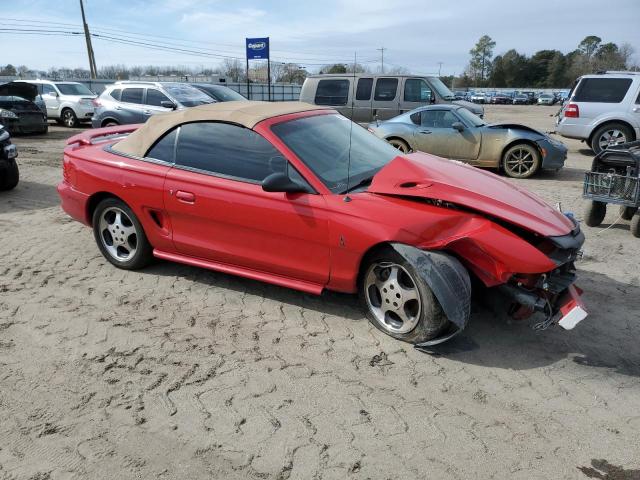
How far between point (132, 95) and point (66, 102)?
6986 mm

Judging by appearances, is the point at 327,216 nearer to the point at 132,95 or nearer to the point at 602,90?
the point at 602,90

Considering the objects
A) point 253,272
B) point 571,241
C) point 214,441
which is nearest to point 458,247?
point 571,241

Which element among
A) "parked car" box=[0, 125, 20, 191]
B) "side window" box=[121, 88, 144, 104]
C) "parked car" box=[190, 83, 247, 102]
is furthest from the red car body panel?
"parked car" box=[190, 83, 247, 102]

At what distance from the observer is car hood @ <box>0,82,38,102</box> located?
1625 centimetres

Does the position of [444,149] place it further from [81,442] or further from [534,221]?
[81,442]

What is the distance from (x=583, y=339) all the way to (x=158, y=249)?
3588 millimetres

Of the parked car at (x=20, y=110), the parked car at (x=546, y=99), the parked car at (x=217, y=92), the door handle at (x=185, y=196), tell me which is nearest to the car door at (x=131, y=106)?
the parked car at (x=217, y=92)

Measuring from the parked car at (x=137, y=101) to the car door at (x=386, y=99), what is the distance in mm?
4724

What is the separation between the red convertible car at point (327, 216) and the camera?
129 inches

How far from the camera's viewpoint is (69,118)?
18.8 metres

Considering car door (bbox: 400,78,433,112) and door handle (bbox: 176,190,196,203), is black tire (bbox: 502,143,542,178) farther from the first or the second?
door handle (bbox: 176,190,196,203)

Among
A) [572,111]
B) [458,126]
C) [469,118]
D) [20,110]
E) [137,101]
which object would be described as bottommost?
[20,110]

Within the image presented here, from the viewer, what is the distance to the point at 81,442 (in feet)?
8.45

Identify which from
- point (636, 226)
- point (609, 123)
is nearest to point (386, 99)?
point (609, 123)
